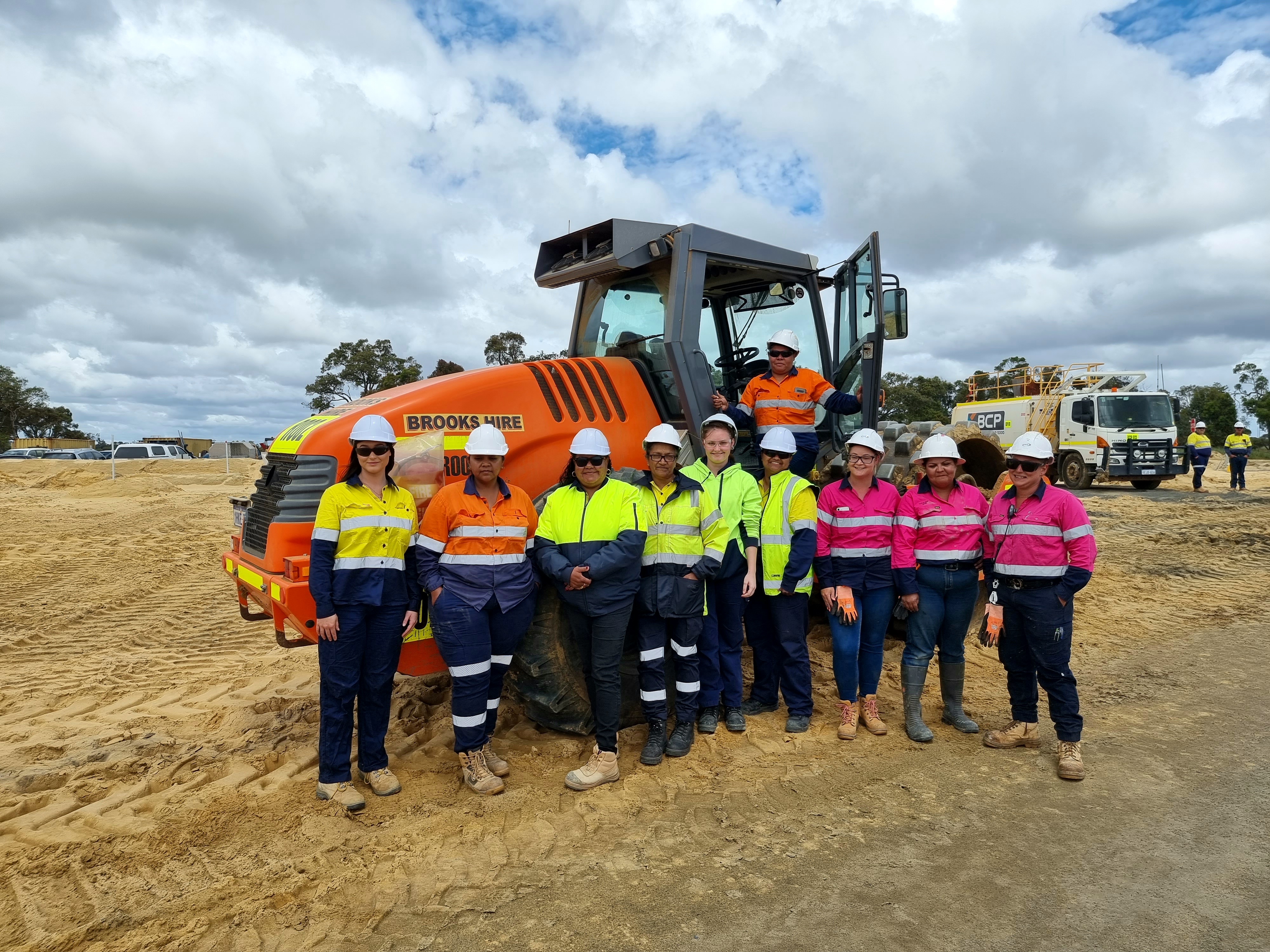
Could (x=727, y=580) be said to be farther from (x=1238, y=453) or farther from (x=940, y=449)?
(x=1238, y=453)

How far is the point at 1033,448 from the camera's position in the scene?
13.3ft

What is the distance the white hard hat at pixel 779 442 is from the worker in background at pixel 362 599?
1920 mm

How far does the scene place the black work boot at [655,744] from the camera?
13.1ft

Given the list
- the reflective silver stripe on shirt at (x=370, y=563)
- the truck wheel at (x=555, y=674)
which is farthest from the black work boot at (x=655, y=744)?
the reflective silver stripe on shirt at (x=370, y=563)

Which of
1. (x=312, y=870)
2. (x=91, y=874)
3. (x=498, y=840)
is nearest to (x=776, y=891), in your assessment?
(x=498, y=840)

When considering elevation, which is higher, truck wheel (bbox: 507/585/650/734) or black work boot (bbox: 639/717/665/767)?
truck wheel (bbox: 507/585/650/734)

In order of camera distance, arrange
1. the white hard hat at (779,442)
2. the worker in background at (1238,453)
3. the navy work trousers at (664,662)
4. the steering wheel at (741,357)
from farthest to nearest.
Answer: the worker in background at (1238,453) < the steering wheel at (741,357) < the white hard hat at (779,442) < the navy work trousers at (664,662)

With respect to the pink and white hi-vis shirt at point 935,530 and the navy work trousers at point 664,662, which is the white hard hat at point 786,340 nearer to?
the pink and white hi-vis shirt at point 935,530

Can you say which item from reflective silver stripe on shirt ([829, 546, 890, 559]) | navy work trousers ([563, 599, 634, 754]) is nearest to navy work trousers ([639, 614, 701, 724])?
navy work trousers ([563, 599, 634, 754])

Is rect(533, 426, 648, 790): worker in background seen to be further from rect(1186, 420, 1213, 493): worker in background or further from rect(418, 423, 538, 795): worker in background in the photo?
rect(1186, 420, 1213, 493): worker in background

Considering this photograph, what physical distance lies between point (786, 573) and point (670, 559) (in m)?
0.75

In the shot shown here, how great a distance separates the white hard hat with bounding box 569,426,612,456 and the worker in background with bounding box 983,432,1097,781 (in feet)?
6.61

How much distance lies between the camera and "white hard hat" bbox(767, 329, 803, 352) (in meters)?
5.09

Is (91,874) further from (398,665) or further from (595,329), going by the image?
(595,329)
